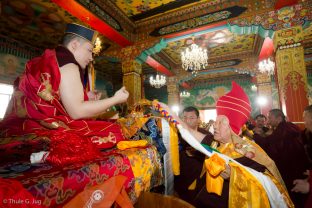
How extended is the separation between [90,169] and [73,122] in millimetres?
530

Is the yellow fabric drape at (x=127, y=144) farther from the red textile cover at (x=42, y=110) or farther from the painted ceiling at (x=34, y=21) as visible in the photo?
the painted ceiling at (x=34, y=21)

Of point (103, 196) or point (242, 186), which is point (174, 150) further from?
point (103, 196)

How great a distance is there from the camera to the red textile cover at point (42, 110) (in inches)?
51.8

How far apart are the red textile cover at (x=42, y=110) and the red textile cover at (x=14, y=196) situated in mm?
617

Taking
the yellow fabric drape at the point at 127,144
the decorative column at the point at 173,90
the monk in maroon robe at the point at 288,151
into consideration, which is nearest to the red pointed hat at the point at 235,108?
the yellow fabric drape at the point at 127,144

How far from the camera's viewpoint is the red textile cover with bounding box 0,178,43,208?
2.12 feet

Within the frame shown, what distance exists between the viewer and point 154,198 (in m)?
1.01

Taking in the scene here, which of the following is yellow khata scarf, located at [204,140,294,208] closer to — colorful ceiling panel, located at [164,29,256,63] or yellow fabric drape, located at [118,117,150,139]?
yellow fabric drape, located at [118,117,150,139]

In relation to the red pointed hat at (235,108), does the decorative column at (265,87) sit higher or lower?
higher

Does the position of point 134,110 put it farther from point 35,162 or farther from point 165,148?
point 35,162

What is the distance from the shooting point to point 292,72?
15.7 feet

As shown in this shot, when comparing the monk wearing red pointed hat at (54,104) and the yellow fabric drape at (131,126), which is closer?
the monk wearing red pointed hat at (54,104)

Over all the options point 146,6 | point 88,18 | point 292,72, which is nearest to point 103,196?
point 88,18

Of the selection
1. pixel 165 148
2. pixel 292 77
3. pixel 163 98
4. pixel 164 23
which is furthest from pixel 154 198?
pixel 163 98
